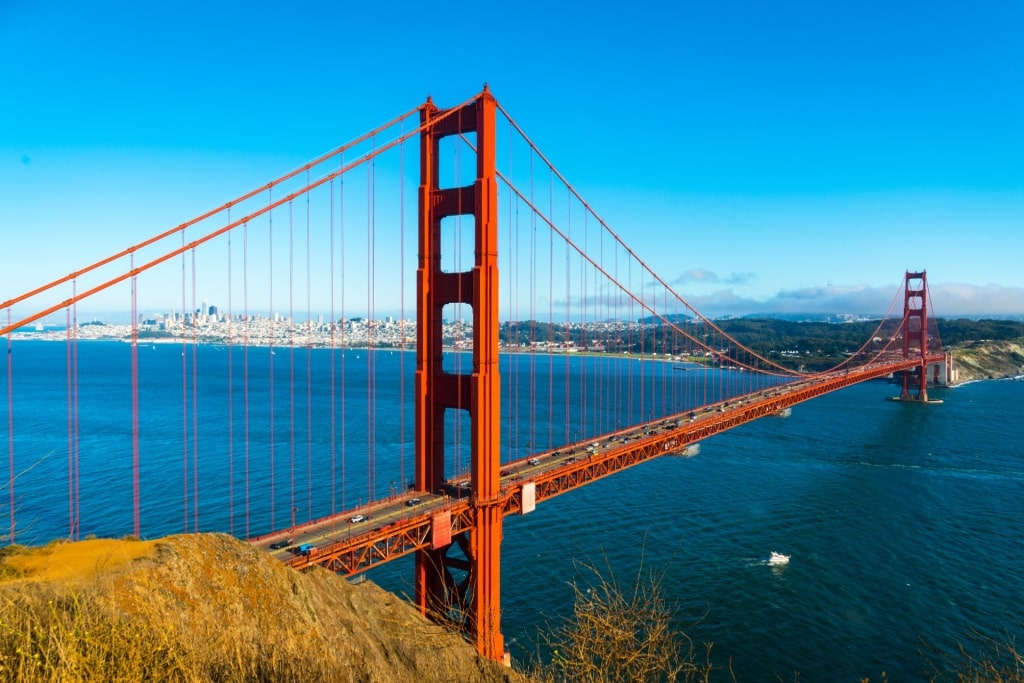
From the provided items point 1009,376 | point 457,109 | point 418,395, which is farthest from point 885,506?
point 1009,376

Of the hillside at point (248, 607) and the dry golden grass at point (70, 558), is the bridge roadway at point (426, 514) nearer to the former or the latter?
the hillside at point (248, 607)

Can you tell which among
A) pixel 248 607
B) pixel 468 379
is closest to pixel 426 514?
pixel 468 379

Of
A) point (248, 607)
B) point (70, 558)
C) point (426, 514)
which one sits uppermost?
point (70, 558)

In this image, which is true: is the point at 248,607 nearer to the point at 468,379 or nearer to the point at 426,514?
the point at 426,514

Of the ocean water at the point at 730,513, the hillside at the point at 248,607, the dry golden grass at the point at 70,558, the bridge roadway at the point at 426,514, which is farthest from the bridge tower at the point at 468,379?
the dry golden grass at the point at 70,558

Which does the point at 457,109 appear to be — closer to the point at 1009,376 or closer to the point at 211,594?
the point at 211,594

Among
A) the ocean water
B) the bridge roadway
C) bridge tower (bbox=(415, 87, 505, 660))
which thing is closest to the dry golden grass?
the ocean water
